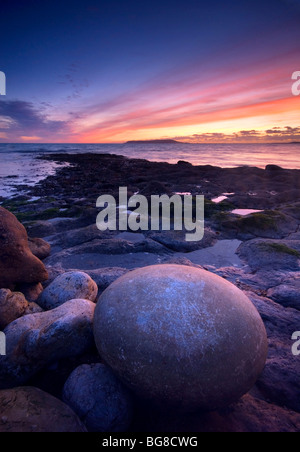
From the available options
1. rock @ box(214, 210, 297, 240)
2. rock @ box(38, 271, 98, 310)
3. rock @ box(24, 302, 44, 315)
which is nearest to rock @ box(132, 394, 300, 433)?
rock @ box(38, 271, 98, 310)

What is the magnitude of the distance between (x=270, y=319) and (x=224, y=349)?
190cm

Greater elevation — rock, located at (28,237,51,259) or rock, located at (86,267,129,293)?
rock, located at (28,237,51,259)

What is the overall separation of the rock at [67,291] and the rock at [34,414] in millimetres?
1337

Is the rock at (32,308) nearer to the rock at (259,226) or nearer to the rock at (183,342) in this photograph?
the rock at (183,342)

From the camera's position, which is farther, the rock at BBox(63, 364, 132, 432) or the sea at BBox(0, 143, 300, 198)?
the sea at BBox(0, 143, 300, 198)

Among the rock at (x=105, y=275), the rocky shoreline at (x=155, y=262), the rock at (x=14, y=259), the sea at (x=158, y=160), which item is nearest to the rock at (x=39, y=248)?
the rocky shoreline at (x=155, y=262)

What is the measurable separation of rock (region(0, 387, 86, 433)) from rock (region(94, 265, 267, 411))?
1.66 feet

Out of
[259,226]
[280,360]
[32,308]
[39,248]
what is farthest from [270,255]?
[39,248]

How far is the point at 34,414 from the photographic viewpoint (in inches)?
81.0

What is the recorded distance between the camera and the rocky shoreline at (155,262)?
236 cm

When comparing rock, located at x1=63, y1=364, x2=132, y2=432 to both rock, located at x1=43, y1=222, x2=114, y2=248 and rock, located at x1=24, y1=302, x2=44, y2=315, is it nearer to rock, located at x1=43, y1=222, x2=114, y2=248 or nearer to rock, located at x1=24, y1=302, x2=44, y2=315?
rock, located at x1=24, y1=302, x2=44, y2=315

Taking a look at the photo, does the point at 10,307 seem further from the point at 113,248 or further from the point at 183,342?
the point at 113,248

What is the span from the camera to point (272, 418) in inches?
90.5

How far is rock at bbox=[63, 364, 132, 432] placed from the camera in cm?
223
